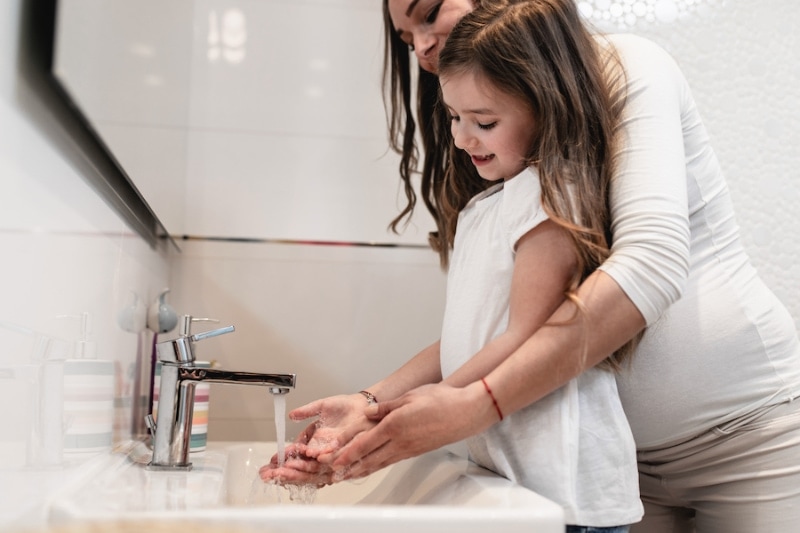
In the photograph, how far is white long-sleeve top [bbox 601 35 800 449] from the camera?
3.13 feet

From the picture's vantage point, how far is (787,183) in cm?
171

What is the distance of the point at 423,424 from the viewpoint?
2.82 feet

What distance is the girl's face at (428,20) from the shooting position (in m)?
1.27

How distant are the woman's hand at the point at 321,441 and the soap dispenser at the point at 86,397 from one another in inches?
8.6

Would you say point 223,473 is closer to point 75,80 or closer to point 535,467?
point 535,467

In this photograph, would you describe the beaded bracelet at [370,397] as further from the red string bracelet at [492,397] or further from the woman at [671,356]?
the red string bracelet at [492,397]

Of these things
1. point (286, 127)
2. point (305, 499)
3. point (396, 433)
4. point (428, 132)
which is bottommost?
point (305, 499)

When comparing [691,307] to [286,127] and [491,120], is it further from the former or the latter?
[286,127]

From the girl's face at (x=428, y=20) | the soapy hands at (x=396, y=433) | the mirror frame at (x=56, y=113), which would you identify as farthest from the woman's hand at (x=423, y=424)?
the girl's face at (x=428, y=20)

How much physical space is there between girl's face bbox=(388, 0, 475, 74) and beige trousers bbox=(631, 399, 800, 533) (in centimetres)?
70

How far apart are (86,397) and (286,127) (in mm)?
962

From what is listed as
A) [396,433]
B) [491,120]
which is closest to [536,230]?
[491,120]

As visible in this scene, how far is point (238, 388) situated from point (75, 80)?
104 centimetres

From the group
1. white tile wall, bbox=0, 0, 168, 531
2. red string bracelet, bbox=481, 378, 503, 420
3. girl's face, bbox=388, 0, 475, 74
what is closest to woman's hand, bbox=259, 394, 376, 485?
red string bracelet, bbox=481, 378, 503, 420
